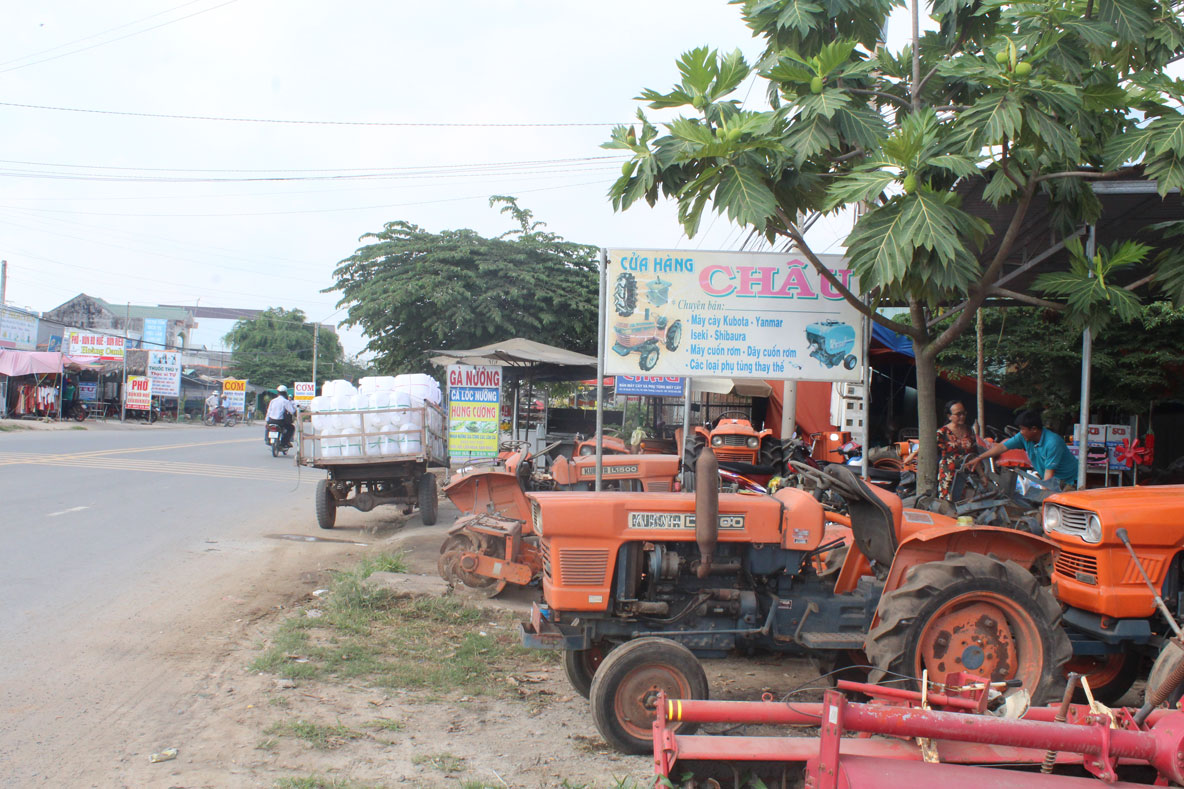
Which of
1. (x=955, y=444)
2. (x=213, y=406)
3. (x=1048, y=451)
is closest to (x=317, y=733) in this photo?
(x=955, y=444)

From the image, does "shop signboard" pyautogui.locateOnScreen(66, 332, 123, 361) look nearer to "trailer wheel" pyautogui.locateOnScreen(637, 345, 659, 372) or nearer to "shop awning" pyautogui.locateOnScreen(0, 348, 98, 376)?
"shop awning" pyautogui.locateOnScreen(0, 348, 98, 376)

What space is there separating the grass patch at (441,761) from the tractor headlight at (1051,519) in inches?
146

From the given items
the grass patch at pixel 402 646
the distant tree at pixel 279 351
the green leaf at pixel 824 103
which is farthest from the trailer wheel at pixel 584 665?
the distant tree at pixel 279 351

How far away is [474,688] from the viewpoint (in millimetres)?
5539

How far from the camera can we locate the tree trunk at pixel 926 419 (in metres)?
7.13

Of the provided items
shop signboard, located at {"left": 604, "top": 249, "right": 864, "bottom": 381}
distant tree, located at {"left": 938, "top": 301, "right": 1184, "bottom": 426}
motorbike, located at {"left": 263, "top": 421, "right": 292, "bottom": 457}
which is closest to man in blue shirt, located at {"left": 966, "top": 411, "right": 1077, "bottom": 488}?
shop signboard, located at {"left": 604, "top": 249, "right": 864, "bottom": 381}

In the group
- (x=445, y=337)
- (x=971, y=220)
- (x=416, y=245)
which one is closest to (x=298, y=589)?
(x=971, y=220)

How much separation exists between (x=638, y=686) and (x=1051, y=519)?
9.11 ft

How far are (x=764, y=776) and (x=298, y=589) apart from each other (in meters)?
5.74

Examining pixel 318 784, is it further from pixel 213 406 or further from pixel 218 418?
pixel 218 418

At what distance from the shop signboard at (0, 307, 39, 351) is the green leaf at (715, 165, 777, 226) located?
1590 inches

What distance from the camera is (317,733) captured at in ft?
15.2

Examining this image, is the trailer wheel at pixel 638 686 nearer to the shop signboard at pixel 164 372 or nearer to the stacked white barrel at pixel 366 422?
the stacked white barrel at pixel 366 422

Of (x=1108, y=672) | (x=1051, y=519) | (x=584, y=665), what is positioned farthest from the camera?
(x=1108, y=672)
